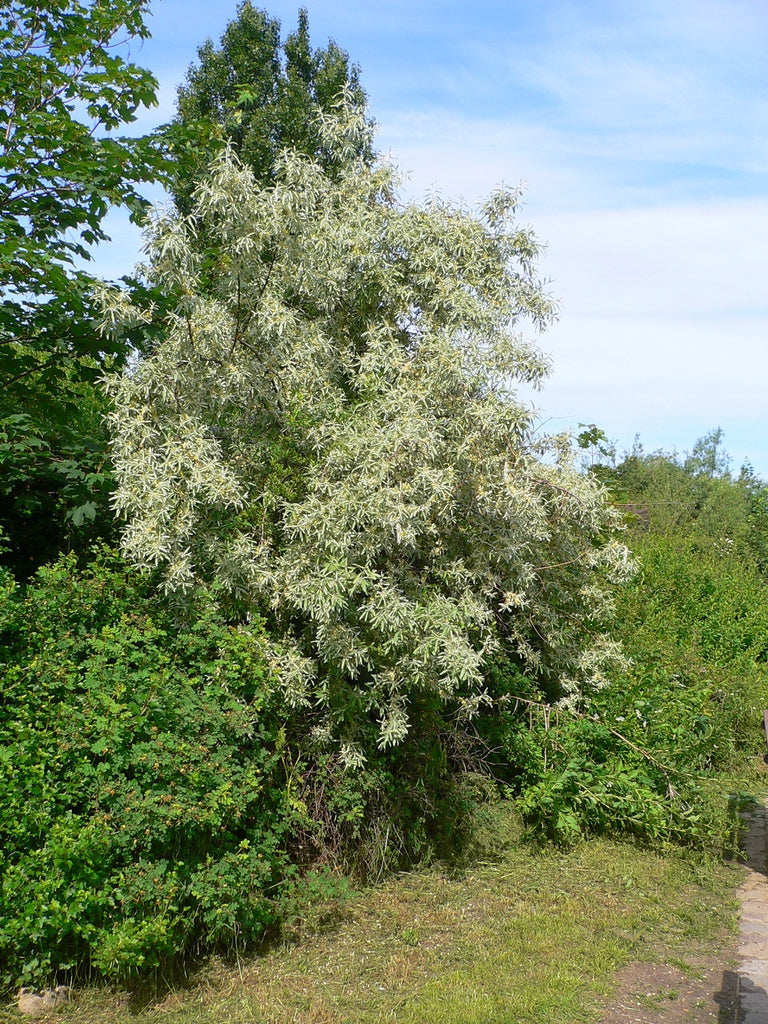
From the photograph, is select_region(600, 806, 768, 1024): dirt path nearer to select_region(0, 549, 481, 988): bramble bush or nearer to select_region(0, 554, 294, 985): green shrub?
select_region(0, 549, 481, 988): bramble bush

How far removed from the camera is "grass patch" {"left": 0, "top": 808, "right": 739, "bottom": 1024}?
4.02m

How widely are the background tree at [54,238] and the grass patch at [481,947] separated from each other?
2811 mm

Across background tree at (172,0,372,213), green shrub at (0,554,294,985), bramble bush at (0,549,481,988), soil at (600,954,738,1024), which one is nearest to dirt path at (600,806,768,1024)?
soil at (600,954,738,1024)

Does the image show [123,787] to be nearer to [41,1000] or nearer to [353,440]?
[41,1000]

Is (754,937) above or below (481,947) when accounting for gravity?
above

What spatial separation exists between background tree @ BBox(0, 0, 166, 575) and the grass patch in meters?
2.81

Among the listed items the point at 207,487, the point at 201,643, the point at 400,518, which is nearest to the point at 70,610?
the point at 201,643

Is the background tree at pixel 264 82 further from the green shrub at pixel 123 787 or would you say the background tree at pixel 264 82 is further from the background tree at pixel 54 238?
the green shrub at pixel 123 787

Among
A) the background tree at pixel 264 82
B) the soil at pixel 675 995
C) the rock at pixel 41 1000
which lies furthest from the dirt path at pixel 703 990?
the background tree at pixel 264 82

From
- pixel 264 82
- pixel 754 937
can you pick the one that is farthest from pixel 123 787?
pixel 264 82

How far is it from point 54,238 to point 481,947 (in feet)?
19.2

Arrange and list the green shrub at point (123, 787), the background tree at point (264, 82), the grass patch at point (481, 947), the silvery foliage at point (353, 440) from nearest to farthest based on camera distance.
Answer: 1. the green shrub at point (123, 787)
2. the grass patch at point (481, 947)
3. the silvery foliage at point (353, 440)
4. the background tree at point (264, 82)

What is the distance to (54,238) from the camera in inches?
271

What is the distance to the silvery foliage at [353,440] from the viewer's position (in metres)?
5.02
